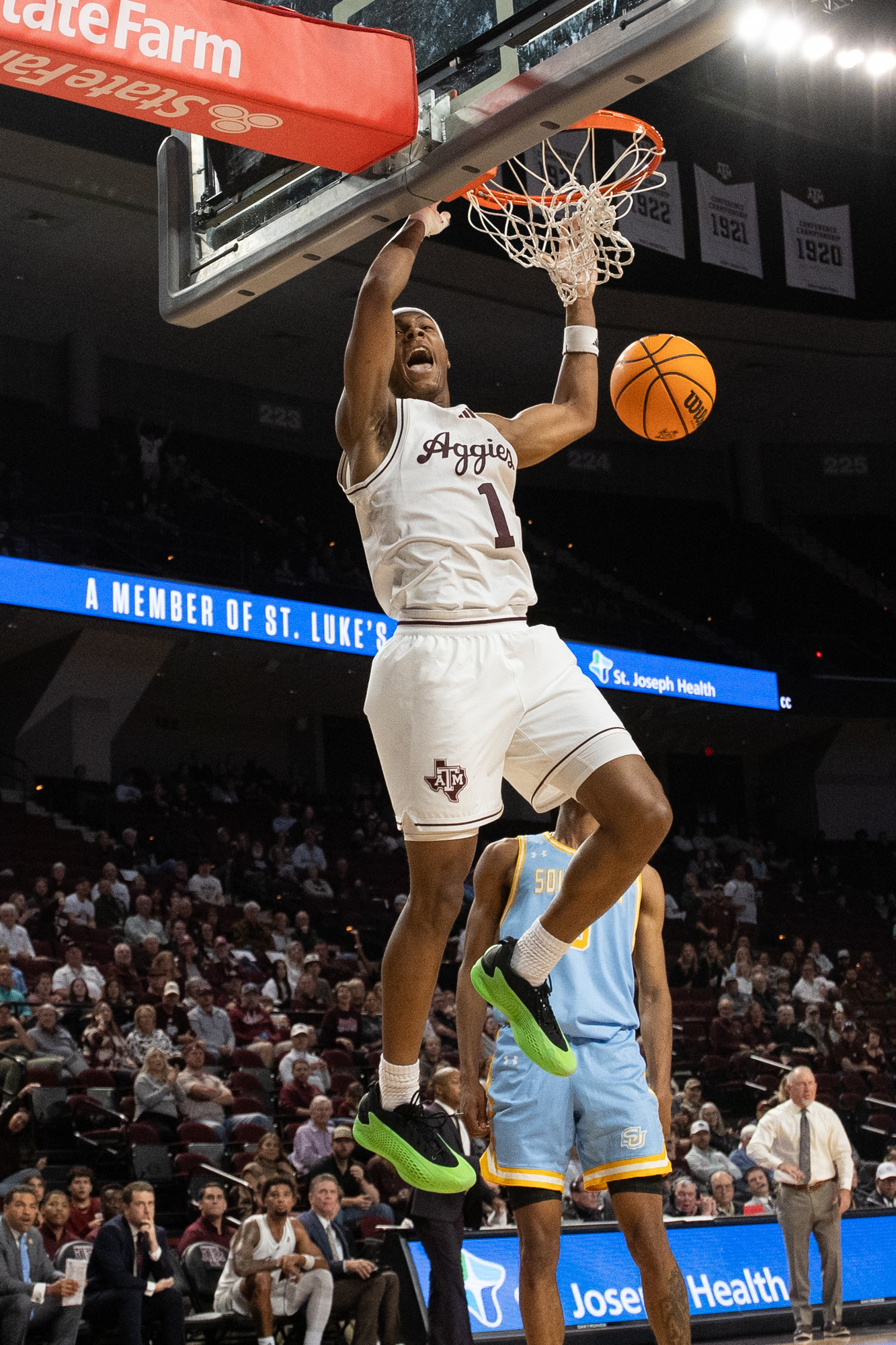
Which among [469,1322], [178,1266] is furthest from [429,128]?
[178,1266]

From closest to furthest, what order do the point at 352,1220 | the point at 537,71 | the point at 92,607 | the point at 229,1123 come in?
the point at 537,71, the point at 352,1220, the point at 229,1123, the point at 92,607

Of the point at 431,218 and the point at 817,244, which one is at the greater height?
the point at 817,244

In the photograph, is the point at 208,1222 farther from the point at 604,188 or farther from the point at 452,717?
the point at 604,188

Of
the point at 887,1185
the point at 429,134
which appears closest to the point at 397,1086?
the point at 429,134

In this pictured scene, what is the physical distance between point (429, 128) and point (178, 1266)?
634cm

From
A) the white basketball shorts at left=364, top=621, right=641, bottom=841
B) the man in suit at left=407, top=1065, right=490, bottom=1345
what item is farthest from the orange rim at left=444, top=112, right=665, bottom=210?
the man in suit at left=407, top=1065, right=490, bottom=1345

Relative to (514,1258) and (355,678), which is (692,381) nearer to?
(514,1258)

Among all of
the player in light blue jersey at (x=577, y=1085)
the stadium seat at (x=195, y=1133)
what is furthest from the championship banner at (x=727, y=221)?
the player in light blue jersey at (x=577, y=1085)

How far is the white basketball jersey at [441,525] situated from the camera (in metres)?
3.76

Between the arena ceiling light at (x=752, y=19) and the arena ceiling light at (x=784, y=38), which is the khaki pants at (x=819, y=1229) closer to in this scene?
the arena ceiling light at (x=752, y=19)

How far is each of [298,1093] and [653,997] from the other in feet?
19.8

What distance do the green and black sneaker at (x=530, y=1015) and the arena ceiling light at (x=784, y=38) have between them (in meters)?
15.6

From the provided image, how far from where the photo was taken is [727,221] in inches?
817

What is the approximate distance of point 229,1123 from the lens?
9.97m
